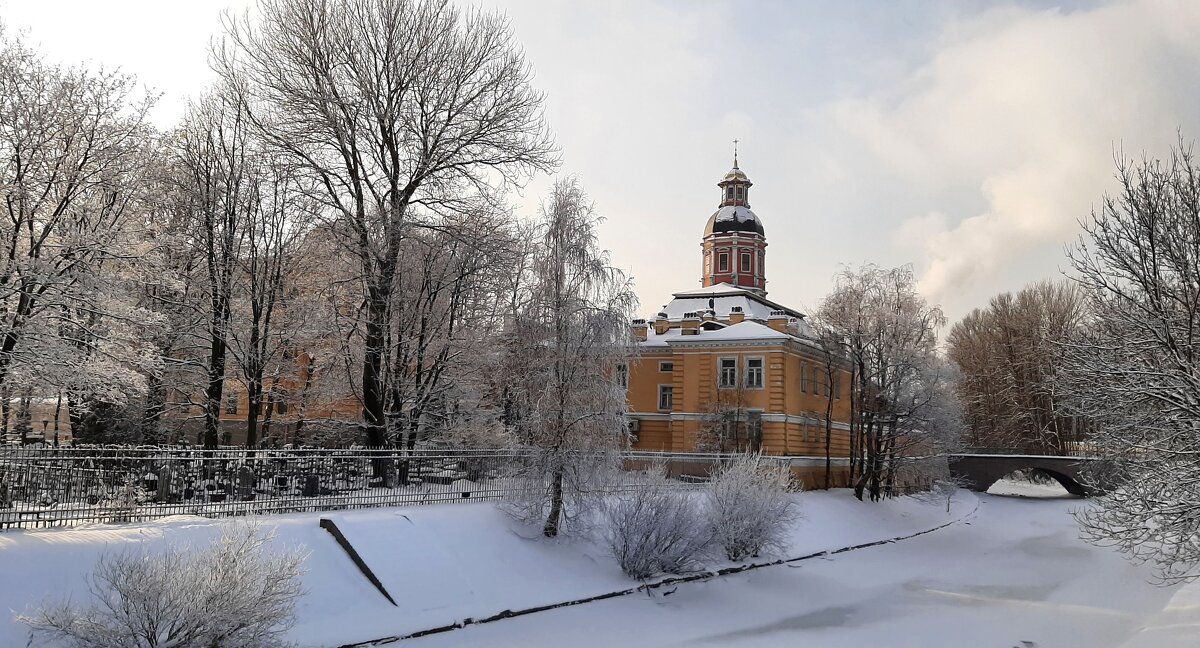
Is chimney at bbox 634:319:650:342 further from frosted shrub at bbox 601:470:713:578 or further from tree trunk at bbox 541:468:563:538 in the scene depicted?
tree trunk at bbox 541:468:563:538

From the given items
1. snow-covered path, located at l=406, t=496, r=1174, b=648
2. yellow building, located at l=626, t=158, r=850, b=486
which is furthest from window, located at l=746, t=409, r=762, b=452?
snow-covered path, located at l=406, t=496, r=1174, b=648

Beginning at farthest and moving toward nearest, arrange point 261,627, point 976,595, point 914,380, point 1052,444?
1. point 1052,444
2. point 914,380
3. point 976,595
4. point 261,627

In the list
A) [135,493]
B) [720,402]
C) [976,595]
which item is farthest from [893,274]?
[135,493]

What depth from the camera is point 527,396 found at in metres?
21.9

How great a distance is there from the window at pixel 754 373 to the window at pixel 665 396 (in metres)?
5.08

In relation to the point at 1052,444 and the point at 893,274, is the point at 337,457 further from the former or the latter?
the point at 1052,444

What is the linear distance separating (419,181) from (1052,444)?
168 ft

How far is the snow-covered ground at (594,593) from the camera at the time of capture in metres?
14.4

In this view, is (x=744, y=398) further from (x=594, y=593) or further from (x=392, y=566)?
(x=392, y=566)

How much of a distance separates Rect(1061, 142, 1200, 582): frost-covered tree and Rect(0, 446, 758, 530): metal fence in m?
11.0

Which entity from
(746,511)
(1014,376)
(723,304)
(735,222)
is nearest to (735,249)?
(735,222)

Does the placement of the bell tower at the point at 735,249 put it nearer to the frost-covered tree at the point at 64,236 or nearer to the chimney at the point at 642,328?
the chimney at the point at 642,328

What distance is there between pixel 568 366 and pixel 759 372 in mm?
22710

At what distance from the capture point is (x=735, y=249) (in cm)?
6775
